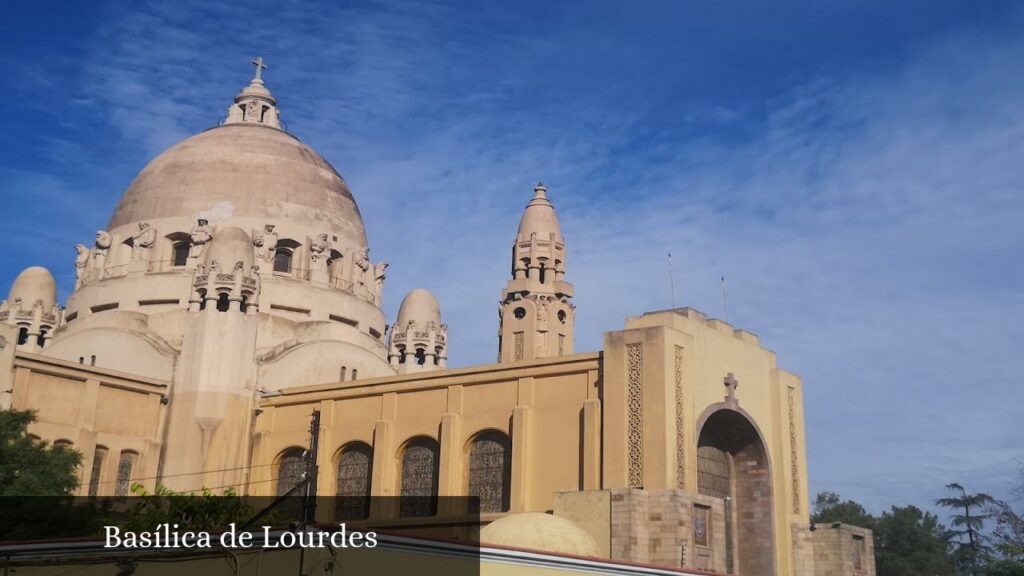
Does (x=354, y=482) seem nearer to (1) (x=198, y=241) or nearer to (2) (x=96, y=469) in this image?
(2) (x=96, y=469)

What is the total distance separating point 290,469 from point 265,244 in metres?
7.98

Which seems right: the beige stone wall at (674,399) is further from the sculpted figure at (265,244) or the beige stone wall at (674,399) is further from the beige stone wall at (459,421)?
the sculpted figure at (265,244)

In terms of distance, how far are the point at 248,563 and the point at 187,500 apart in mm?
8048

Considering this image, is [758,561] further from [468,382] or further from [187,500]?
[187,500]

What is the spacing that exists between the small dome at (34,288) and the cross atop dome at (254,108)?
8.29 m

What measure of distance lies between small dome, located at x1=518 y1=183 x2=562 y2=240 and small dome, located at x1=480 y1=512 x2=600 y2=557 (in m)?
19.5

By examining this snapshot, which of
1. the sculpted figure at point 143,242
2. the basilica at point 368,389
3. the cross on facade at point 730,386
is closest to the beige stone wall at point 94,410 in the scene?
the basilica at point 368,389

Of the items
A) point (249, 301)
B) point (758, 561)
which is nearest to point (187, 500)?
point (249, 301)

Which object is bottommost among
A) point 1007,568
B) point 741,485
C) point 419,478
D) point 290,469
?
point 1007,568

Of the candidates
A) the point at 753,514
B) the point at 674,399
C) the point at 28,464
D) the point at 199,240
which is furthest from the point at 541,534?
the point at 199,240

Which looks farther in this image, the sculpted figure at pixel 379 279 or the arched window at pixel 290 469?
the sculpted figure at pixel 379 279

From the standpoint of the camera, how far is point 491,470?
89.2ft

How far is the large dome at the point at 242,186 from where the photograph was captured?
1448 inches

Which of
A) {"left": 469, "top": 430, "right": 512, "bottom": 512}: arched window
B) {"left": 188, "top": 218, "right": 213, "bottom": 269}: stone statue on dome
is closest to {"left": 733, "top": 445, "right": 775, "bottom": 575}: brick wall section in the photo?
{"left": 469, "top": 430, "right": 512, "bottom": 512}: arched window
